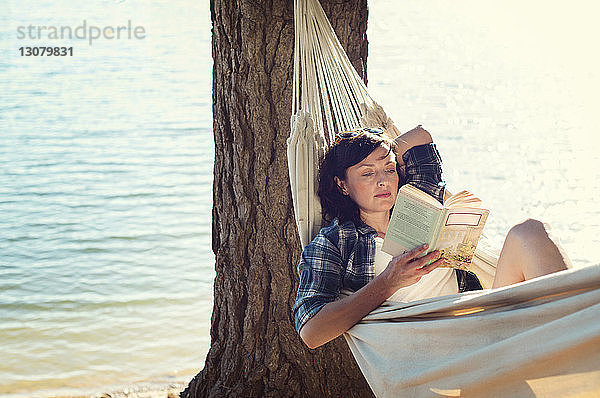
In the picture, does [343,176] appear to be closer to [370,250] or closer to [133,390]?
[370,250]

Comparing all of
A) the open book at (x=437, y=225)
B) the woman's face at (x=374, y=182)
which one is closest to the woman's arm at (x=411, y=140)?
the woman's face at (x=374, y=182)

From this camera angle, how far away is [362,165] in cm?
200

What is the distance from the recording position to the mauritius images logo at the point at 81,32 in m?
12.8

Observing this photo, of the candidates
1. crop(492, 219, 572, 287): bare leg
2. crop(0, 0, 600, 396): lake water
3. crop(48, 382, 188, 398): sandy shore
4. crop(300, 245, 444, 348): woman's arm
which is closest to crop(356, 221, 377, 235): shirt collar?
crop(300, 245, 444, 348): woman's arm

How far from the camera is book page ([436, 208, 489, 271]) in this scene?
173 centimetres

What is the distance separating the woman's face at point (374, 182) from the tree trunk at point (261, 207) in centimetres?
32

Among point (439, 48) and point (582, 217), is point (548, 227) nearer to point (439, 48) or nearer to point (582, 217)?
point (582, 217)

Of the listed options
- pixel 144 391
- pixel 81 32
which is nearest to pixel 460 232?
pixel 144 391

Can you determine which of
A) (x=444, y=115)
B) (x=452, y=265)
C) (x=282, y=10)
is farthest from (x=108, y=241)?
(x=444, y=115)

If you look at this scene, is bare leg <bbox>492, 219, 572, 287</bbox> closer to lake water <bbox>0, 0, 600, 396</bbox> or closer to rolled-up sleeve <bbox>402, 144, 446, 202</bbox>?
lake water <bbox>0, 0, 600, 396</bbox>

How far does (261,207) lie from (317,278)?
513mm

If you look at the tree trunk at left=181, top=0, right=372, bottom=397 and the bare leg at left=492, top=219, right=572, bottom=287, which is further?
the tree trunk at left=181, top=0, right=372, bottom=397

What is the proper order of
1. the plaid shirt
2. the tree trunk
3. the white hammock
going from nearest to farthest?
the white hammock, the plaid shirt, the tree trunk

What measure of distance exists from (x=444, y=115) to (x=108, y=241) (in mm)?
4365
